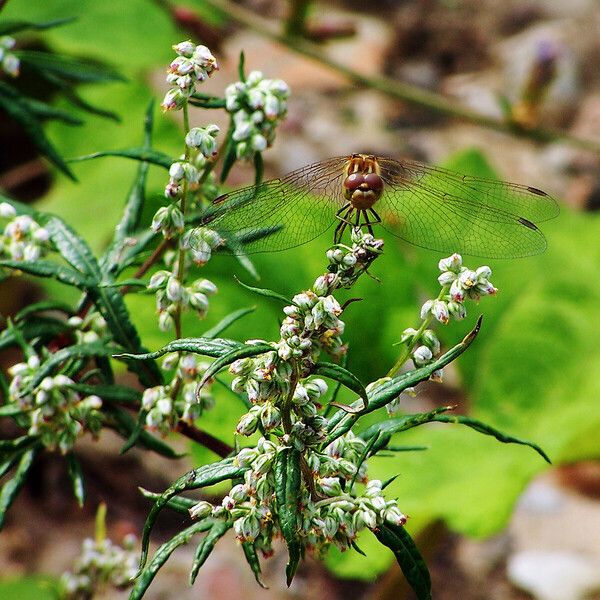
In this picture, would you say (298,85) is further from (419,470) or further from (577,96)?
(419,470)

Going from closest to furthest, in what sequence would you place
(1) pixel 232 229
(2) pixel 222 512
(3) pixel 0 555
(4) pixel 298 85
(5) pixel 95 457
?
(2) pixel 222 512
(1) pixel 232 229
(3) pixel 0 555
(5) pixel 95 457
(4) pixel 298 85

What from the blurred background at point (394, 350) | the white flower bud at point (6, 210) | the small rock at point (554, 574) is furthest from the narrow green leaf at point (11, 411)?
the small rock at point (554, 574)

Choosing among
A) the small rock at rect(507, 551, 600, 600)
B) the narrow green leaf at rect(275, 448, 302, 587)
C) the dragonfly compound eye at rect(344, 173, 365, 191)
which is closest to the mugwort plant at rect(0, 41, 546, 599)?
the narrow green leaf at rect(275, 448, 302, 587)

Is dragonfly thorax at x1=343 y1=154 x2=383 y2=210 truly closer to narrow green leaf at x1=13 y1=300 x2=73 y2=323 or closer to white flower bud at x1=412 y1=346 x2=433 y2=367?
white flower bud at x1=412 y1=346 x2=433 y2=367

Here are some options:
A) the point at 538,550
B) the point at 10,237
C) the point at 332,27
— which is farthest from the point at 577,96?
the point at 10,237

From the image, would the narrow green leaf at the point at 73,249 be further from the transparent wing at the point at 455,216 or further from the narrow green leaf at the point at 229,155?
the transparent wing at the point at 455,216

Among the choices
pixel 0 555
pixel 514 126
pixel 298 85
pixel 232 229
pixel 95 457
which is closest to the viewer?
pixel 232 229
